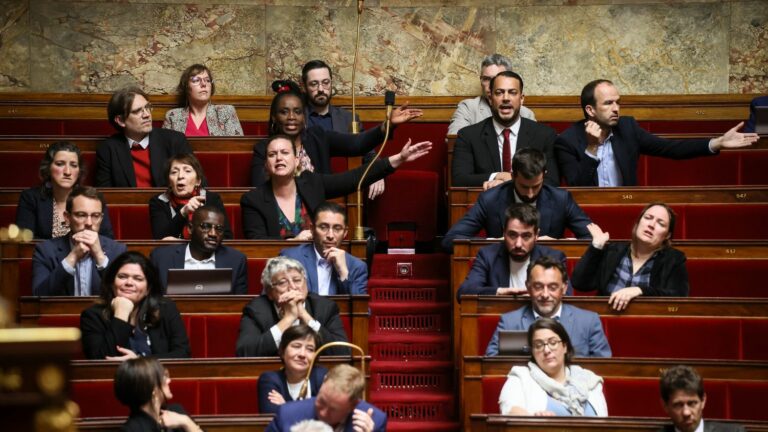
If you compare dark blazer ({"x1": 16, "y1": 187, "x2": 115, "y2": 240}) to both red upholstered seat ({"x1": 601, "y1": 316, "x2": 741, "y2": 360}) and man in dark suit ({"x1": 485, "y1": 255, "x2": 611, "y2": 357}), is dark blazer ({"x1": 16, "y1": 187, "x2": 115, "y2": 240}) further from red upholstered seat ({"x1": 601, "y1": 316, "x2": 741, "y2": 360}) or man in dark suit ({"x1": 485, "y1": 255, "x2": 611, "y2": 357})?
red upholstered seat ({"x1": 601, "y1": 316, "x2": 741, "y2": 360})

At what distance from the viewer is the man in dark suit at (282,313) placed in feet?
9.39

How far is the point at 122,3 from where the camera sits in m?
5.29

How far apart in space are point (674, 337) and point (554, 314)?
390mm

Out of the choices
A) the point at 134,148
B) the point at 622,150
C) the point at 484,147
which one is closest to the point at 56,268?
the point at 134,148

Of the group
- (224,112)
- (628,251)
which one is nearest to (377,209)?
(224,112)

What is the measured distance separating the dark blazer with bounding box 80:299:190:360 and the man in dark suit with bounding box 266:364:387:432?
68 centimetres

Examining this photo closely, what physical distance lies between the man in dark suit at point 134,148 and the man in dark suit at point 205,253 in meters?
0.73

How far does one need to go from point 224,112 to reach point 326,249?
1.43 meters

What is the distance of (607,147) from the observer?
4016 mm

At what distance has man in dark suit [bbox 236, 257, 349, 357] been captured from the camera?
2863 mm

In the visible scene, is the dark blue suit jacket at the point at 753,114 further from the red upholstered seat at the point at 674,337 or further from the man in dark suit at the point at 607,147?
the red upholstered seat at the point at 674,337

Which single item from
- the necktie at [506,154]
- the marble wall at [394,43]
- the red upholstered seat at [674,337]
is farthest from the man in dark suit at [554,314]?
the marble wall at [394,43]

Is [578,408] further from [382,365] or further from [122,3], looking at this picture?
[122,3]

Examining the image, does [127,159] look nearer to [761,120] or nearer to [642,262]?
[642,262]
